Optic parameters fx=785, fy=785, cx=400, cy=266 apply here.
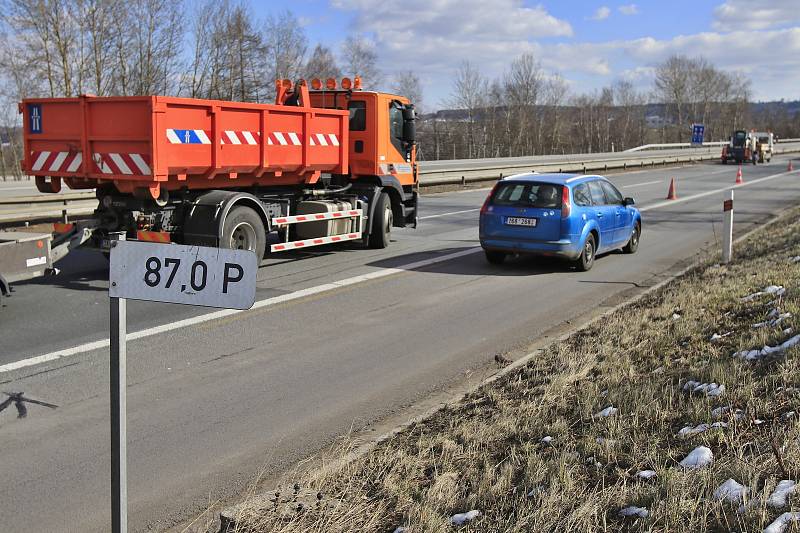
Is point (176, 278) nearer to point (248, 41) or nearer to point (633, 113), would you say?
point (248, 41)

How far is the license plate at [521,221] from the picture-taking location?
12.4m

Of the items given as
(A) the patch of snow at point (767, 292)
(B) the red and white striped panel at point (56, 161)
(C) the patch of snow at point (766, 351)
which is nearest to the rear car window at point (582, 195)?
(A) the patch of snow at point (767, 292)

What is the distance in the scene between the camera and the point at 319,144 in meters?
13.5

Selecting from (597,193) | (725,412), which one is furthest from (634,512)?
(597,193)

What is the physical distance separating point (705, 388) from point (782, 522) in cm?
201

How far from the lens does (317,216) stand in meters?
13.4

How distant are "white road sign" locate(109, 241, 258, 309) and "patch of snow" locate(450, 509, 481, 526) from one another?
4.92 ft

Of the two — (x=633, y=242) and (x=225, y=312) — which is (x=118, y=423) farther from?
(x=633, y=242)

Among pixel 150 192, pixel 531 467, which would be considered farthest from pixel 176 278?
pixel 150 192

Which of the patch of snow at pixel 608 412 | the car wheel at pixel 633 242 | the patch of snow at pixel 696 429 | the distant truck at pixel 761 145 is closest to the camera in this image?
the patch of snow at pixel 696 429

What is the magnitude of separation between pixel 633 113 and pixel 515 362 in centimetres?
10622

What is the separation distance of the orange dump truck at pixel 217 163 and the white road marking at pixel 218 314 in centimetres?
151

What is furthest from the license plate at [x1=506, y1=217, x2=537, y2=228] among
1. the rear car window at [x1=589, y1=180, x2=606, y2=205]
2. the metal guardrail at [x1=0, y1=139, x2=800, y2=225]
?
the metal guardrail at [x1=0, y1=139, x2=800, y2=225]

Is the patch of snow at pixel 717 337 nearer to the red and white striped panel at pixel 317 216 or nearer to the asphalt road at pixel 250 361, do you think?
the asphalt road at pixel 250 361
